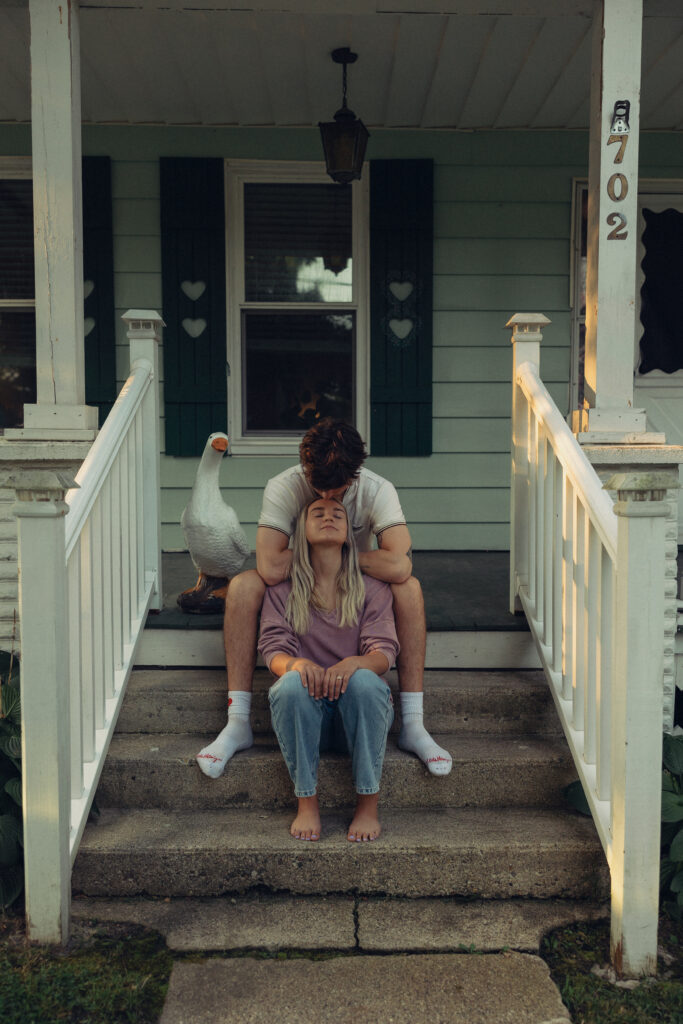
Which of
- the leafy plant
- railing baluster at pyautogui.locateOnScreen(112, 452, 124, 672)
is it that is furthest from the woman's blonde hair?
the leafy plant

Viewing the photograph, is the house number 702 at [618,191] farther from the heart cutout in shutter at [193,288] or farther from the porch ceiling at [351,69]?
the heart cutout in shutter at [193,288]

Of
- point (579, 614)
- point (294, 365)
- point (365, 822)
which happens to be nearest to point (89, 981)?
point (365, 822)

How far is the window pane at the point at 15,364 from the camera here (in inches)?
180

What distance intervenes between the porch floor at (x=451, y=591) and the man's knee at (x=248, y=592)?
459mm

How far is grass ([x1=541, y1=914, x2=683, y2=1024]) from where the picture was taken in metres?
1.78

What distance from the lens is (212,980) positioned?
1.88 m

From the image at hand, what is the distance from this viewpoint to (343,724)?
2.30m

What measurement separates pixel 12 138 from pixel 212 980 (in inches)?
166

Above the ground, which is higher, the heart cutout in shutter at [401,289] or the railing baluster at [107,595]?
the heart cutout in shutter at [401,289]

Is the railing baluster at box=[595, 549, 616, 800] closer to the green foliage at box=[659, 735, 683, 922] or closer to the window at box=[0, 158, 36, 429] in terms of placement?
the green foliage at box=[659, 735, 683, 922]

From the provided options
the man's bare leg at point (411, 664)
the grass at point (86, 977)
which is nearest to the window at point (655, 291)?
the man's bare leg at point (411, 664)

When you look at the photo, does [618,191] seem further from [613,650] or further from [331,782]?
[331,782]

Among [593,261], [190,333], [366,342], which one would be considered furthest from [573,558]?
[190,333]

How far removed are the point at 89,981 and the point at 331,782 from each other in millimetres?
823
